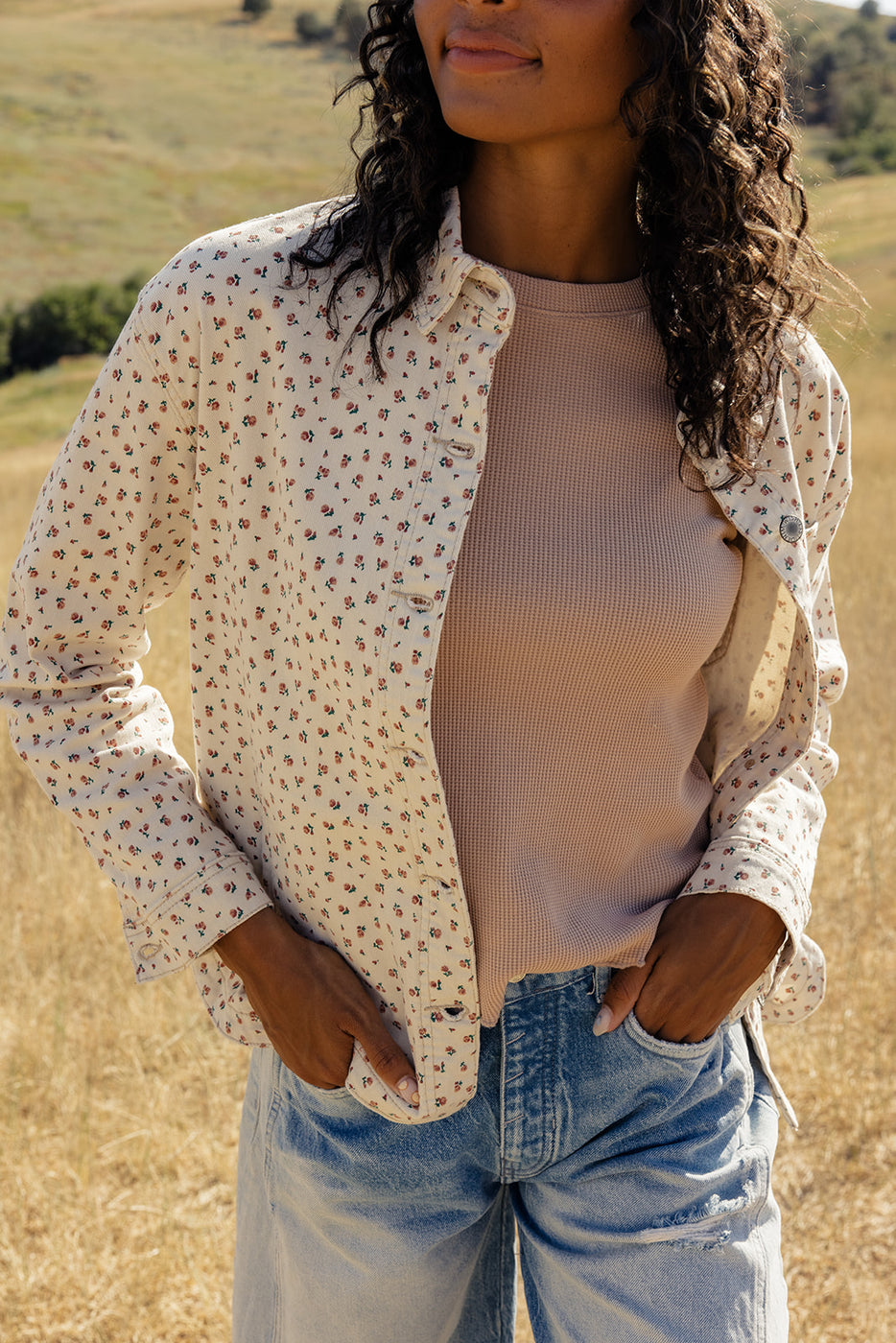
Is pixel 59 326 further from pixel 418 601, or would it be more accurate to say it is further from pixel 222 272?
pixel 418 601

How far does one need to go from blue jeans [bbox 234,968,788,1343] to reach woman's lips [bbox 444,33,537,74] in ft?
3.48

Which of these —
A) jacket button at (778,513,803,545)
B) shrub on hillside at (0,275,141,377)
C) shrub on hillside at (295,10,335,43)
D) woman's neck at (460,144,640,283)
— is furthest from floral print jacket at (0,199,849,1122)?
shrub on hillside at (295,10,335,43)

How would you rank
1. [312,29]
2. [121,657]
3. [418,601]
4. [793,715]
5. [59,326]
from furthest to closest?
[312,29] < [59,326] < [793,715] < [121,657] < [418,601]

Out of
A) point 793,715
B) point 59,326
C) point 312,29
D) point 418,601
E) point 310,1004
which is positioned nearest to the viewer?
point 418,601

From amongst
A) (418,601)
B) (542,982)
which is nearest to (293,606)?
(418,601)

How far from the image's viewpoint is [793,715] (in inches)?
70.3

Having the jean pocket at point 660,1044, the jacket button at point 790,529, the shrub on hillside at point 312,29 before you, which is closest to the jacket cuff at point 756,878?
the jean pocket at point 660,1044

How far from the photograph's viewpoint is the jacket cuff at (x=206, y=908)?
5.17 ft

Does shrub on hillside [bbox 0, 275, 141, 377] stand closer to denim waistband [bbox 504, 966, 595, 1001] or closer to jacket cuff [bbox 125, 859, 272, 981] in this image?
jacket cuff [bbox 125, 859, 272, 981]

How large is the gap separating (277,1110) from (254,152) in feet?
229

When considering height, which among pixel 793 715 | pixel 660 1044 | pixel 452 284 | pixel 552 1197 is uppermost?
pixel 452 284

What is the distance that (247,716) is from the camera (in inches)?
63.8

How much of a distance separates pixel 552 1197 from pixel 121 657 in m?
0.86

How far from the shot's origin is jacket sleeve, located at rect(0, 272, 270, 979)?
150cm
